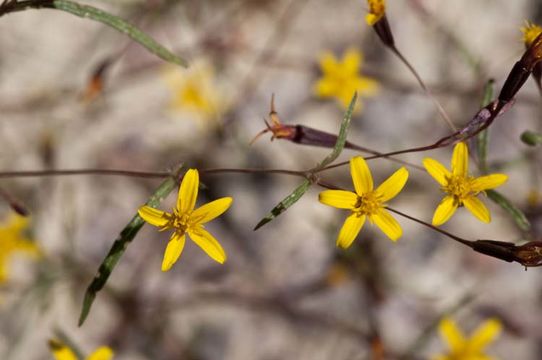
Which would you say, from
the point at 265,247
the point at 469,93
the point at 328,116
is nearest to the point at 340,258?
the point at 265,247

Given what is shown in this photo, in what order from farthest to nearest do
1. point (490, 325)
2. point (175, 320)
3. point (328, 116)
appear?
point (328, 116) < point (175, 320) < point (490, 325)

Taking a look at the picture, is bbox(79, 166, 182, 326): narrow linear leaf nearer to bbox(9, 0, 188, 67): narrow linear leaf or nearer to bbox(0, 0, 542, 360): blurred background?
bbox(9, 0, 188, 67): narrow linear leaf

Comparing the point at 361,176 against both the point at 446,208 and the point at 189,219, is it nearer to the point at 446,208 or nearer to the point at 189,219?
the point at 446,208

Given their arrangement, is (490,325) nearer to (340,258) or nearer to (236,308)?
(340,258)

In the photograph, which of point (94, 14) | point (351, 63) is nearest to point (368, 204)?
point (94, 14)

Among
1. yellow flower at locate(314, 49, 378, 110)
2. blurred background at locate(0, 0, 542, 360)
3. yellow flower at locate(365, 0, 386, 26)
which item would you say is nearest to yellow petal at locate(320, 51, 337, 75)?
yellow flower at locate(314, 49, 378, 110)

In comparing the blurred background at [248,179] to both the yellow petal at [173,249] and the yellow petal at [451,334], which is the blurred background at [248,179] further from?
the yellow petal at [173,249]
